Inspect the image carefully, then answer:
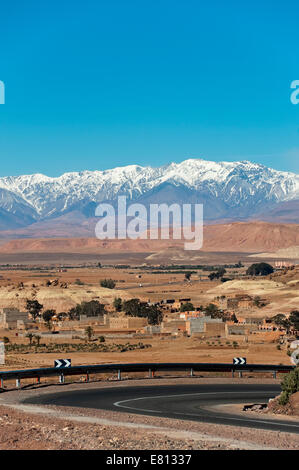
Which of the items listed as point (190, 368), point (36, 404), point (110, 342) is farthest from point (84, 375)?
point (110, 342)

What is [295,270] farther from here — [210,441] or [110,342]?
[210,441]

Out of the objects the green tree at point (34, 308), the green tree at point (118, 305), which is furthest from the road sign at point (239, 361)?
the green tree at point (118, 305)

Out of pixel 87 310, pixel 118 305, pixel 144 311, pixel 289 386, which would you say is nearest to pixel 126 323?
pixel 144 311

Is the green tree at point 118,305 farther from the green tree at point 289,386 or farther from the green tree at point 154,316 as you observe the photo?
the green tree at point 289,386

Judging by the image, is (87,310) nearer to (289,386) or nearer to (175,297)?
(175,297)
